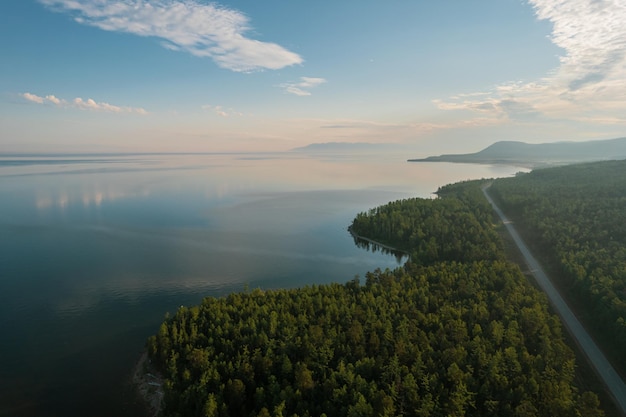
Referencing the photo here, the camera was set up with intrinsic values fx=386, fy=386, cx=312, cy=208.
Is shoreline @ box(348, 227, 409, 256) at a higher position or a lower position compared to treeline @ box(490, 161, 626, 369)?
lower

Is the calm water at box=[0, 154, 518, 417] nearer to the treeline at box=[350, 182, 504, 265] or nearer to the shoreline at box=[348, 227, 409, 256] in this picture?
the shoreline at box=[348, 227, 409, 256]

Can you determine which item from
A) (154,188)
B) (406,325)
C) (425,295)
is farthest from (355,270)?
(154,188)

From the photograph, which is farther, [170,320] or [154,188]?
[154,188]

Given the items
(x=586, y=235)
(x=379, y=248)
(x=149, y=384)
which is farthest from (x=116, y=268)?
(x=586, y=235)

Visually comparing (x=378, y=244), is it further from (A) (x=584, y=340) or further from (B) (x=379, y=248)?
(A) (x=584, y=340)

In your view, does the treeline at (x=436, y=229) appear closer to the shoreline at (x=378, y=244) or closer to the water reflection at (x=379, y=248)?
the shoreline at (x=378, y=244)

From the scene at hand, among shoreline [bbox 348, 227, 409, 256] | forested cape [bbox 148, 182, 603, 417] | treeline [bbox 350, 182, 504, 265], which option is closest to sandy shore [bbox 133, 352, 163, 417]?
forested cape [bbox 148, 182, 603, 417]

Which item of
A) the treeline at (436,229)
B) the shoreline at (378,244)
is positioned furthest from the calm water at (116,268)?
the treeline at (436,229)

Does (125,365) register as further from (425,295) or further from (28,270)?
(28,270)
